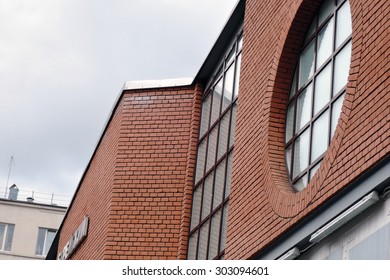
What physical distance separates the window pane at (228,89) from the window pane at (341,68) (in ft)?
14.0

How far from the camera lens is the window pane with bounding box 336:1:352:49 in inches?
434

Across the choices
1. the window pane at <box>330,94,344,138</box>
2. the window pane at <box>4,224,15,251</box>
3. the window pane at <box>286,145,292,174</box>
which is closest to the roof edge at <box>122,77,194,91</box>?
the window pane at <box>286,145,292,174</box>

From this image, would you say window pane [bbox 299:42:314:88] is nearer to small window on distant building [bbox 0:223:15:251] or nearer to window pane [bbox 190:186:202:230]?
window pane [bbox 190:186:202:230]

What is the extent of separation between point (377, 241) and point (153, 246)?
7557 mm

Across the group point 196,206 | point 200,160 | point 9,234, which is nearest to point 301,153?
point 196,206

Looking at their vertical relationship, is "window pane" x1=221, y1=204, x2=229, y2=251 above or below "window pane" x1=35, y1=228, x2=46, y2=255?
below

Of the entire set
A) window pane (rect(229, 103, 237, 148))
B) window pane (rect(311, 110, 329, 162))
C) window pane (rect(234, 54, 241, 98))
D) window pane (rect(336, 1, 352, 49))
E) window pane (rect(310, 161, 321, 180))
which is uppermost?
window pane (rect(234, 54, 241, 98))

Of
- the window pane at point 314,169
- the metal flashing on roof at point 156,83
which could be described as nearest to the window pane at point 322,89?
the window pane at point 314,169

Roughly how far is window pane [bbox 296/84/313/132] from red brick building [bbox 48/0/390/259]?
0.02m

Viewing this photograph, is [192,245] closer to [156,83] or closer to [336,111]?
[156,83]

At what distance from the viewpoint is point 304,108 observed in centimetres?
1205

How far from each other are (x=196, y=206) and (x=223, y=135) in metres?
1.40
